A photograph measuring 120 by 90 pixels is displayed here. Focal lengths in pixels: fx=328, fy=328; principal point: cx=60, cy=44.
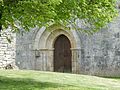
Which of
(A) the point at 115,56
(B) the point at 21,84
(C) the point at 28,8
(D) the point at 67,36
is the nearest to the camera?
(C) the point at 28,8

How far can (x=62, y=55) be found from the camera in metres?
18.6

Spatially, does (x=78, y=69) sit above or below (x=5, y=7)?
below

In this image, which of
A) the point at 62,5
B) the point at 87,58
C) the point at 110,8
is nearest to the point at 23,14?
the point at 62,5

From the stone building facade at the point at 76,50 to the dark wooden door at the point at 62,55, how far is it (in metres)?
0.13

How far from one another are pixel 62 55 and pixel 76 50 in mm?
1596

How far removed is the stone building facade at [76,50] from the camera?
644 inches

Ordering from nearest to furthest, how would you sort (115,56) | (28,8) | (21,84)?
(28,8) < (21,84) < (115,56)

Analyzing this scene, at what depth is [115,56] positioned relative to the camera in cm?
1631

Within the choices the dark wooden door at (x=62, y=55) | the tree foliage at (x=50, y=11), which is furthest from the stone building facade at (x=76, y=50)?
the tree foliage at (x=50, y=11)

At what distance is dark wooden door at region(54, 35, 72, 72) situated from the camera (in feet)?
60.5

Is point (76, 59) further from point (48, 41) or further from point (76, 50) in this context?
point (48, 41)

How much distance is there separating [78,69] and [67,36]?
213 centimetres

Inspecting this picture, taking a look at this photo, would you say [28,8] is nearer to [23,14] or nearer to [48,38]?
[23,14]

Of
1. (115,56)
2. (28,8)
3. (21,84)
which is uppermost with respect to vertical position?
(28,8)
